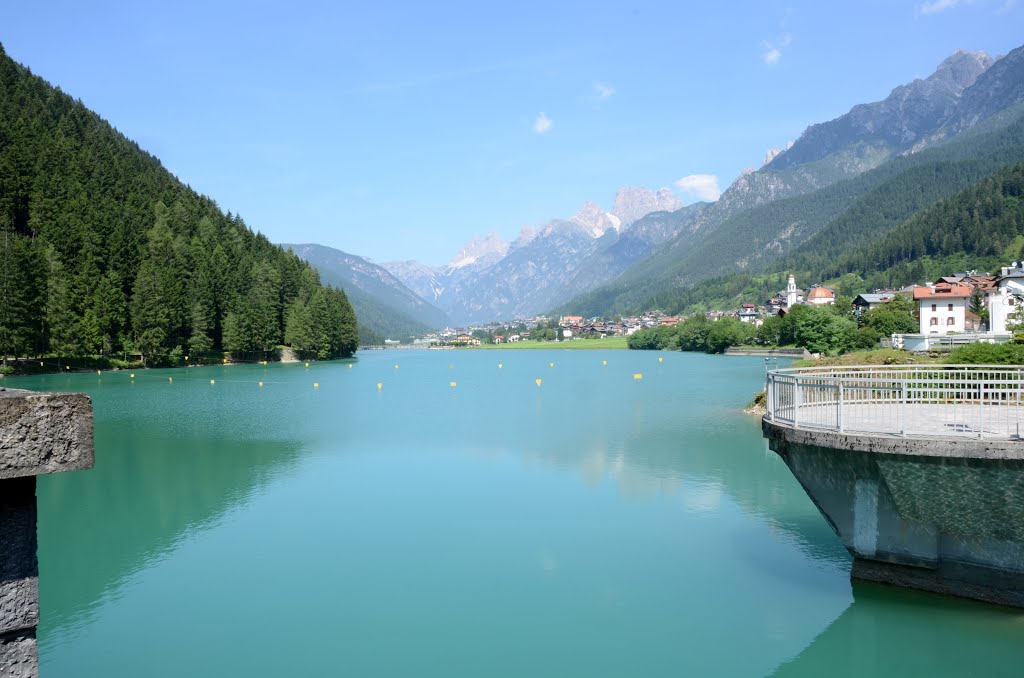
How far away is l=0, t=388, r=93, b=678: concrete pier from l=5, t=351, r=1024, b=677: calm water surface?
11.8m

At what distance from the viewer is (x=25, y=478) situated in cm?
354

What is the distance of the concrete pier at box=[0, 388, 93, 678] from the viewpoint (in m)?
3.35

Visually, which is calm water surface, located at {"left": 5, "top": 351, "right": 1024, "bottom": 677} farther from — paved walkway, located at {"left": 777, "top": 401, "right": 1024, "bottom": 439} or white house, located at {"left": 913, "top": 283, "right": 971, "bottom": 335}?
white house, located at {"left": 913, "top": 283, "right": 971, "bottom": 335}

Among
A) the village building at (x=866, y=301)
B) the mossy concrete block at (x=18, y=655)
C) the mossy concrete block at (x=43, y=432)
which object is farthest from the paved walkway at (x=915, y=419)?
the village building at (x=866, y=301)

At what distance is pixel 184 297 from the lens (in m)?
116

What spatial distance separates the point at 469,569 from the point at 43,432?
17.6 m

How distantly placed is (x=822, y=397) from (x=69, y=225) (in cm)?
11518

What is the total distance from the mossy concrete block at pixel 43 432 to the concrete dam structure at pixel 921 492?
13706mm

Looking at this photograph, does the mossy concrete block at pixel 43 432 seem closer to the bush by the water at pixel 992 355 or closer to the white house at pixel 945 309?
the bush by the water at pixel 992 355

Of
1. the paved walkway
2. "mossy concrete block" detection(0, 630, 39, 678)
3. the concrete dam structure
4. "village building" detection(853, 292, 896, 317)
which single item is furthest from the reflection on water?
"village building" detection(853, 292, 896, 317)

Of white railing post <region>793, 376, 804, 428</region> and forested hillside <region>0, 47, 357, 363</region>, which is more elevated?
→ forested hillside <region>0, 47, 357, 363</region>

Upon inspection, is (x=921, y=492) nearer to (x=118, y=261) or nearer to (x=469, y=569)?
(x=469, y=569)

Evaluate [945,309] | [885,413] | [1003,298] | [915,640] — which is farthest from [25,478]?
[945,309]

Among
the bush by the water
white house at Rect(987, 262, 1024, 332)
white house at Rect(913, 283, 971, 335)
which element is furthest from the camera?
white house at Rect(913, 283, 971, 335)
